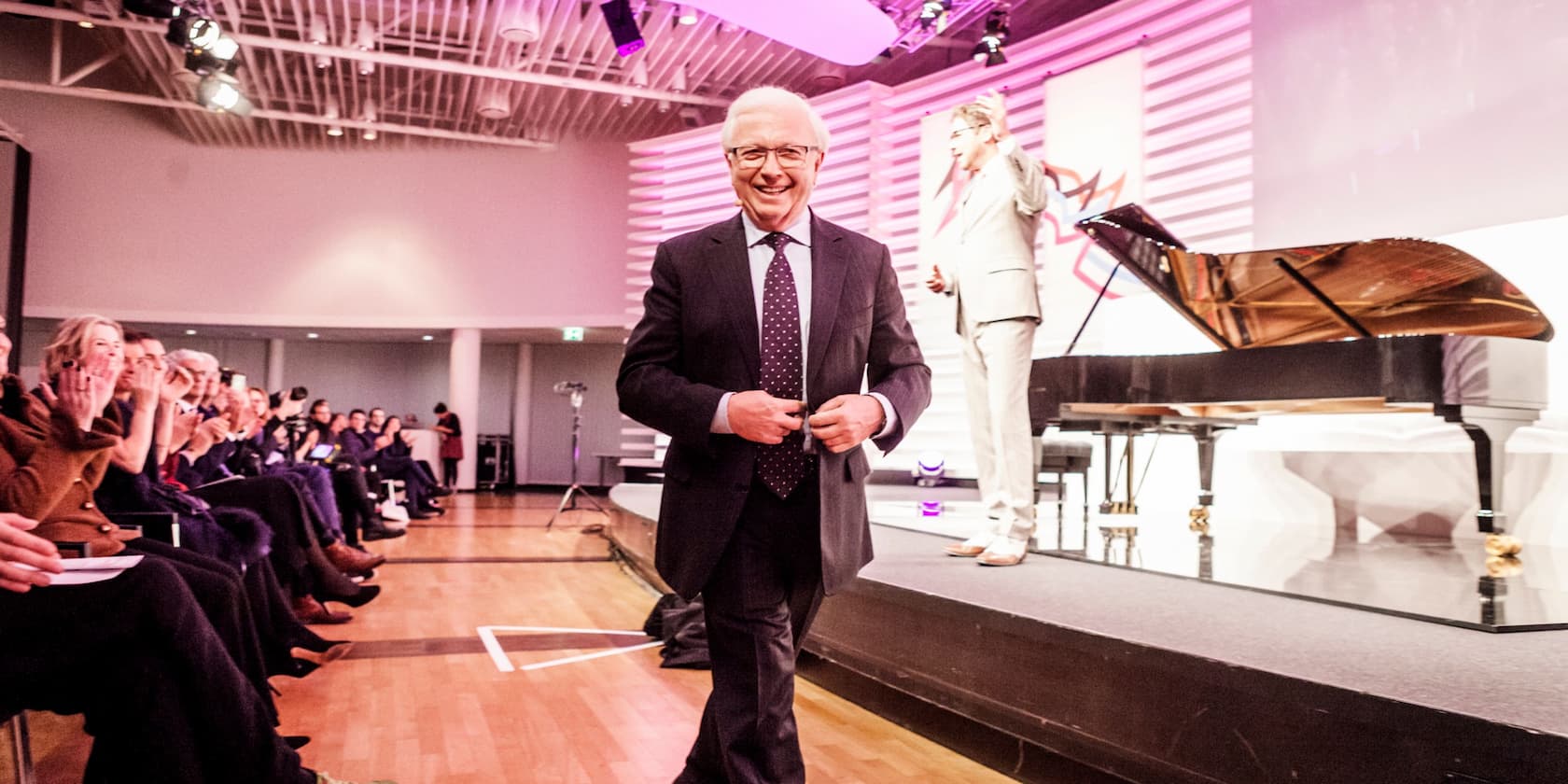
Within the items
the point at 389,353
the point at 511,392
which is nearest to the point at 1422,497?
the point at 511,392

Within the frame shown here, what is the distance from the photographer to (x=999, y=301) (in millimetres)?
3146

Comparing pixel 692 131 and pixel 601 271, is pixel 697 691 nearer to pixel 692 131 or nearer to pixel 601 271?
pixel 692 131

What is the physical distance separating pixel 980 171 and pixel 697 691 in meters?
1.91

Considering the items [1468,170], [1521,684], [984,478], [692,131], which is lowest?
[1521,684]

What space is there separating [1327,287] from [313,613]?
13.8 feet

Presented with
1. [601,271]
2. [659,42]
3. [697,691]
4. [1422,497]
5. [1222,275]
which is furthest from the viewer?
[601,271]

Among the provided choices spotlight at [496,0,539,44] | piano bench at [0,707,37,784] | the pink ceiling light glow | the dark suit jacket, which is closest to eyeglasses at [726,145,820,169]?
the dark suit jacket

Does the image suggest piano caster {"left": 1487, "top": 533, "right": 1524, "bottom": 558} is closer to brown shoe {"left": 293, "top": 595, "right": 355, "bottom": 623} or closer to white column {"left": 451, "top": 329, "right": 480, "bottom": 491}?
brown shoe {"left": 293, "top": 595, "right": 355, "bottom": 623}

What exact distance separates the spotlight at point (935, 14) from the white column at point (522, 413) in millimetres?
9241

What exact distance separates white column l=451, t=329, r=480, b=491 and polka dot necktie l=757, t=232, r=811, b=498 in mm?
12066

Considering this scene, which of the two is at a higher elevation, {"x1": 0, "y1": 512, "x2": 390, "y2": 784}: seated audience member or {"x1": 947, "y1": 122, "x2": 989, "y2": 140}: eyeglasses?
{"x1": 947, "y1": 122, "x2": 989, "y2": 140}: eyeglasses

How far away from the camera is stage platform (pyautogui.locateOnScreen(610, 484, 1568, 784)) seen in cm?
155

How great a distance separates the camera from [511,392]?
15938mm

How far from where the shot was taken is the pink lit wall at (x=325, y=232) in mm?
12094
